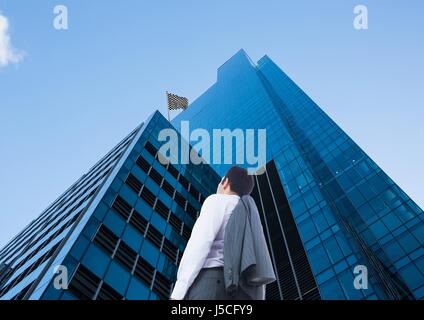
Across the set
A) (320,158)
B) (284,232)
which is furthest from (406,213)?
(320,158)

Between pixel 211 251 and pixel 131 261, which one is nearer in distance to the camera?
pixel 211 251

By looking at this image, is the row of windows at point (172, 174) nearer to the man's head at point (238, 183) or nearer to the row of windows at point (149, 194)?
the row of windows at point (149, 194)

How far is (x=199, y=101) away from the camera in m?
134

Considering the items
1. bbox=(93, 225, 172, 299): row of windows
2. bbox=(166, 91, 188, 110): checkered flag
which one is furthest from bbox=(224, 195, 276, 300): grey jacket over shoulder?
bbox=(166, 91, 188, 110): checkered flag

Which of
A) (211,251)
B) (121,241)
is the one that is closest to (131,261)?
(121,241)

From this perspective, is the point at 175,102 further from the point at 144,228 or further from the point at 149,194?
the point at 144,228

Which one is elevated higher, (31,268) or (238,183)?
(31,268)

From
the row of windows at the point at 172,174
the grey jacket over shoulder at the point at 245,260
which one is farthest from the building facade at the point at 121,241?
the grey jacket over shoulder at the point at 245,260

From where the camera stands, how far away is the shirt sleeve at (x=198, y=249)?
20.9 feet

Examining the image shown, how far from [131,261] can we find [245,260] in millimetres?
21763

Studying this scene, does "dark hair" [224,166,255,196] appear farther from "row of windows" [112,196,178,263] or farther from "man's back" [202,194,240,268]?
"row of windows" [112,196,178,263]

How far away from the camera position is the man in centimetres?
626

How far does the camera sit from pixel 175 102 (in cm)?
7738
